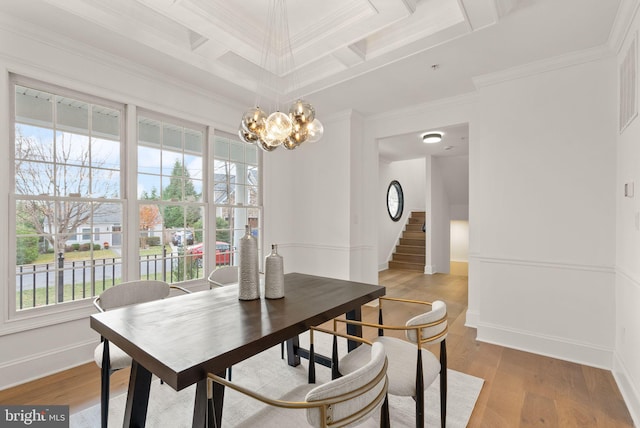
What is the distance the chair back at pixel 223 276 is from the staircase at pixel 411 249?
5372 mm

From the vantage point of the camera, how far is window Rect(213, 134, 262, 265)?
12.5 feet

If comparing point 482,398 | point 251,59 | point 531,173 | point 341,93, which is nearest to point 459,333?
point 482,398

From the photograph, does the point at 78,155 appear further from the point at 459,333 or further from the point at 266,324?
the point at 459,333

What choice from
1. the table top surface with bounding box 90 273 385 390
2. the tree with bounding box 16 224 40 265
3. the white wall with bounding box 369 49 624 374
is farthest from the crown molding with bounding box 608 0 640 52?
the tree with bounding box 16 224 40 265

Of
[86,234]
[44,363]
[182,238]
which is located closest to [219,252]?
[182,238]

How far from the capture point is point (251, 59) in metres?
2.86

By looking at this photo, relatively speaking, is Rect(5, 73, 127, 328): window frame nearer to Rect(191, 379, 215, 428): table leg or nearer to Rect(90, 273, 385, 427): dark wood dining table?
Rect(90, 273, 385, 427): dark wood dining table

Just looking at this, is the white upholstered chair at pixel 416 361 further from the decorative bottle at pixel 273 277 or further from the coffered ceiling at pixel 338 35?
the coffered ceiling at pixel 338 35

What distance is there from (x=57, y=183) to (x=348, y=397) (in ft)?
9.73

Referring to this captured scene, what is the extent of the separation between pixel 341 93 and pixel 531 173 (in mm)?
2201

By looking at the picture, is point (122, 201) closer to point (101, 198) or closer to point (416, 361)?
point (101, 198)

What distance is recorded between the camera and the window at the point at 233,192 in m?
3.81

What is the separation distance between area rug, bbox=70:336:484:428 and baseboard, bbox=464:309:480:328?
1199 mm

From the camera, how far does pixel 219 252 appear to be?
3.79 meters
